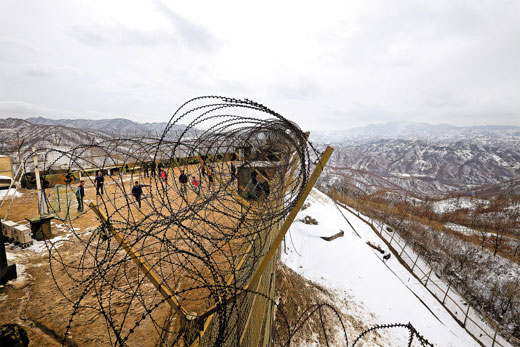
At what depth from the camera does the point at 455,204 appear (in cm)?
5809

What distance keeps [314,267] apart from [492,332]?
1908 cm

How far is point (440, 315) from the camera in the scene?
17844 mm

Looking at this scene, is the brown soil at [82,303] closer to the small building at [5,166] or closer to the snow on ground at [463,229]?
the small building at [5,166]

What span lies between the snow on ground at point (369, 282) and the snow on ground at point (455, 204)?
46094 mm

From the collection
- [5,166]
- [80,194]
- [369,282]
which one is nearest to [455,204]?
[369,282]

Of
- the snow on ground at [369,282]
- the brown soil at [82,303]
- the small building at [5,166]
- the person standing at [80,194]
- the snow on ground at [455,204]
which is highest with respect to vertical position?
the small building at [5,166]

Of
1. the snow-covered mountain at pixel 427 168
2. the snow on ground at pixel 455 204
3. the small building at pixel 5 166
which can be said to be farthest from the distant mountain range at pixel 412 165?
the small building at pixel 5 166

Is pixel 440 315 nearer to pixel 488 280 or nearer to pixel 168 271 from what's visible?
pixel 488 280

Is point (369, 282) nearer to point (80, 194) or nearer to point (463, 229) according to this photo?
point (80, 194)

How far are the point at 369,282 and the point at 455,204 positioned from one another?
59725 millimetres

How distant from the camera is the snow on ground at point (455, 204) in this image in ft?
185

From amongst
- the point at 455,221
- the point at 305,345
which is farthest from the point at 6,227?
the point at 455,221

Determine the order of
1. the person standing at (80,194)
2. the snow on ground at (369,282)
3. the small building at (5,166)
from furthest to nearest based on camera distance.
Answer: the snow on ground at (369,282)
the small building at (5,166)
the person standing at (80,194)

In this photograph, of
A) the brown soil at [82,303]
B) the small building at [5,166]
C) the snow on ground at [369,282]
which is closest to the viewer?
the brown soil at [82,303]
